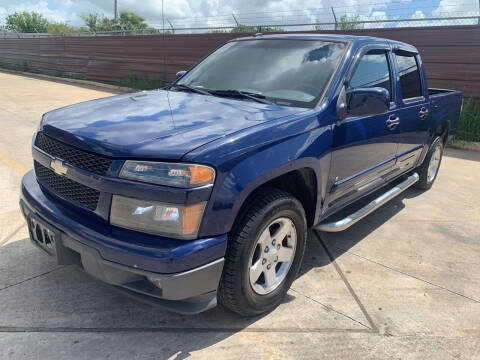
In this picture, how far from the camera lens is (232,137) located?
228 cm

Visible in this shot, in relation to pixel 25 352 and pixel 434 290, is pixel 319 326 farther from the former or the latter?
pixel 25 352

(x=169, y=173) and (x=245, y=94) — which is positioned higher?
(x=245, y=94)

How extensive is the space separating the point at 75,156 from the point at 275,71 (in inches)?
67.8

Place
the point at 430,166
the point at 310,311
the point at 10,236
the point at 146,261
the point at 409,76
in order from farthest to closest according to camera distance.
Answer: the point at 430,166
the point at 409,76
the point at 10,236
the point at 310,311
the point at 146,261

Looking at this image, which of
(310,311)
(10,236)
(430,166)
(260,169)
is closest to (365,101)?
(260,169)

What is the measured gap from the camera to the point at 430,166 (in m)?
5.44

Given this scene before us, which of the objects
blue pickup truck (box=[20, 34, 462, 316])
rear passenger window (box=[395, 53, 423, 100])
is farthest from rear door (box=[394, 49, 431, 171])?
blue pickup truck (box=[20, 34, 462, 316])

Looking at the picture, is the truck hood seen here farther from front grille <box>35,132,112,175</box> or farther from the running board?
the running board

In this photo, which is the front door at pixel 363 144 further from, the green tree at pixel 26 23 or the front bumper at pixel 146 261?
the green tree at pixel 26 23

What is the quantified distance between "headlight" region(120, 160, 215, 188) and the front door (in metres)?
1.27

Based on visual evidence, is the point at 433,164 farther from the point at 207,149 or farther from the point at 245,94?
the point at 207,149

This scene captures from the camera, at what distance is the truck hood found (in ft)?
7.17

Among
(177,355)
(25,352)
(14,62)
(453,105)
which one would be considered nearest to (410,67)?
(453,105)

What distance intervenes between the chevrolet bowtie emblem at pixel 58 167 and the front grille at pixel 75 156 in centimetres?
4
